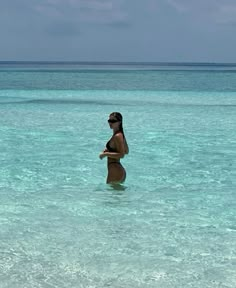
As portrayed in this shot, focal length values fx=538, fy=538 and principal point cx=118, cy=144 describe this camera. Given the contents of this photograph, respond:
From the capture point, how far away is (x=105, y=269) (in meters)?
4.81

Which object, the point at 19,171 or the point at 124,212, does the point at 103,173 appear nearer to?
the point at 19,171

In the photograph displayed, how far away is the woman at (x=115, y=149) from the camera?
6930 millimetres

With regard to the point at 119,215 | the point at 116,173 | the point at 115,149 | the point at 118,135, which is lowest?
the point at 119,215

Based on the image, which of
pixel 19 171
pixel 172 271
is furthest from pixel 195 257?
pixel 19 171

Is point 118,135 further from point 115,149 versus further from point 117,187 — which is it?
point 117,187

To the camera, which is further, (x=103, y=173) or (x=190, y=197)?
(x=103, y=173)

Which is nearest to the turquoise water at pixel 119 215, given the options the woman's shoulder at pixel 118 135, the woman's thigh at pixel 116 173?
the woman's thigh at pixel 116 173

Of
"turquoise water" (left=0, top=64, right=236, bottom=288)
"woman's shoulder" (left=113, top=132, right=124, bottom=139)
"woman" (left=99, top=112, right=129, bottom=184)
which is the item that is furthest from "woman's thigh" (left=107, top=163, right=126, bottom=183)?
"woman's shoulder" (left=113, top=132, right=124, bottom=139)

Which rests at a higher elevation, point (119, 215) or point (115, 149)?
point (115, 149)

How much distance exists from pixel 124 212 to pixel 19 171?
3.13m

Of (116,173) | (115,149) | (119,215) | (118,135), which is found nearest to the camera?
(119,215)

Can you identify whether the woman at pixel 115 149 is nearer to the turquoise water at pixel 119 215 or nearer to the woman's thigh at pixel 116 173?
the woman's thigh at pixel 116 173

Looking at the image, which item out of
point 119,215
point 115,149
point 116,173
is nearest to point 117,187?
point 116,173

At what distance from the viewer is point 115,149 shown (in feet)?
23.8
